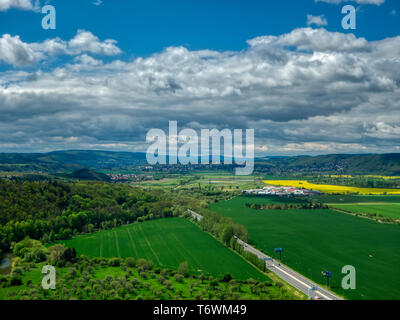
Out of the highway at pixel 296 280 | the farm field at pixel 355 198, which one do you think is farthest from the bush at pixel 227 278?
the farm field at pixel 355 198

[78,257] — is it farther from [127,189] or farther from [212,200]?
[212,200]

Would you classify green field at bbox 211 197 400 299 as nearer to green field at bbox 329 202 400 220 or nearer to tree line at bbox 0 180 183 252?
green field at bbox 329 202 400 220

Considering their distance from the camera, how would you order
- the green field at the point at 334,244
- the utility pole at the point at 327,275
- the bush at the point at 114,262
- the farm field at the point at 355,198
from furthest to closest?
the farm field at the point at 355,198 → the bush at the point at 114,262 → the green field at the point at 334,244 → the utility pole at the point at 327,275

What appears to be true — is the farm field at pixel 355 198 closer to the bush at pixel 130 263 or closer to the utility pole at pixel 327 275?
the utility pole at pixel 327 275
